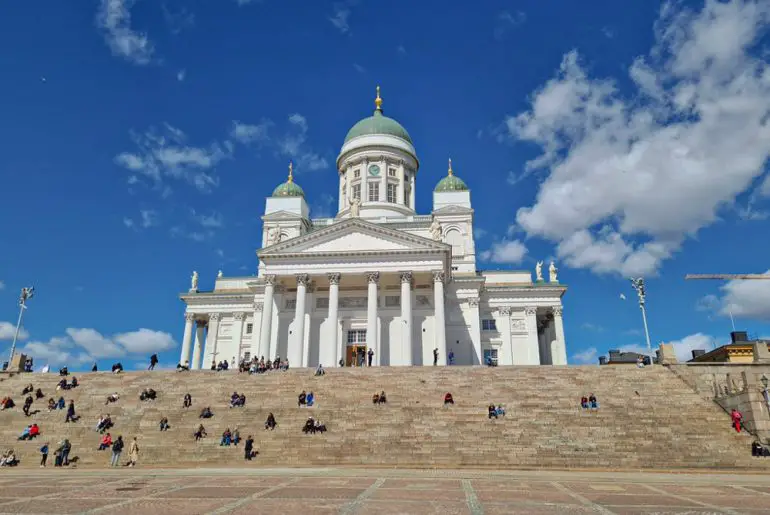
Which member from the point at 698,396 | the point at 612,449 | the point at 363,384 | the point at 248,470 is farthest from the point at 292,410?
the point at 698,396

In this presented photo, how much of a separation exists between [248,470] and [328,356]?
22681 millimetres

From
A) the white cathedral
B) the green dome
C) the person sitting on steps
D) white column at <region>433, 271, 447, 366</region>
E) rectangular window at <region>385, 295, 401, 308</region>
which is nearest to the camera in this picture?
the person sitting on steps

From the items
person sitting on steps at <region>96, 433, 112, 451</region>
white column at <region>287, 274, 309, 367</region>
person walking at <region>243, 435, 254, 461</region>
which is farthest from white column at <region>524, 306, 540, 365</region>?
person sitting on steps at <region>96, 433, 112, 451</region>

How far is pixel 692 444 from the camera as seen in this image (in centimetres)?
2002

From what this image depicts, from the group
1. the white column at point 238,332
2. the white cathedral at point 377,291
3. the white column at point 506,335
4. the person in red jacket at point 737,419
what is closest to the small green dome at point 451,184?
the white cathedral at point 377,291

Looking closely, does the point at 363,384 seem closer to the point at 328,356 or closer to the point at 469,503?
the point at 328,356

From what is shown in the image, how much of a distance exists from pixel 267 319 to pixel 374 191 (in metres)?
22.4

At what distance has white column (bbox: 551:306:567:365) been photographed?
157ft

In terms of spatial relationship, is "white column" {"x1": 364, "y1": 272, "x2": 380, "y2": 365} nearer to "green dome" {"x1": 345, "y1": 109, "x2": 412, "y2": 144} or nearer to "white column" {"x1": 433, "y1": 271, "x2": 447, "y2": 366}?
"white column" {"x1": 433, "y1": 271, "x2": 447, "y2": 366}

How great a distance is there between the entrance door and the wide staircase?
39.1 feet

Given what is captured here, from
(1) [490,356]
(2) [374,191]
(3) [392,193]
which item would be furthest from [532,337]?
(2) [374,191]

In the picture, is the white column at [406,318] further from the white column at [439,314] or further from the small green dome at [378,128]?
the small green dome at [378,128]

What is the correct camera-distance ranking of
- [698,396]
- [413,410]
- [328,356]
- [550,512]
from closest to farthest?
[550,512]
[413,410]
[698,396]
[328,356]

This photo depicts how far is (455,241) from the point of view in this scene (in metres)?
52.2
